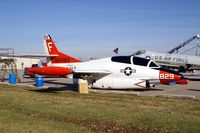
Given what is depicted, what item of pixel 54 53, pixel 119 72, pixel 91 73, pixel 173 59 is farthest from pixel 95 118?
pixel 173 59

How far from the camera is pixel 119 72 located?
16250mm

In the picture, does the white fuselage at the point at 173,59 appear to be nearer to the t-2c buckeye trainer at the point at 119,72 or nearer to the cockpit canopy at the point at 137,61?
the t-2c buckeye trainer at the point at 119,72

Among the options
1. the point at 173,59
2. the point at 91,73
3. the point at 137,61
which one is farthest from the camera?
the point at 173,59

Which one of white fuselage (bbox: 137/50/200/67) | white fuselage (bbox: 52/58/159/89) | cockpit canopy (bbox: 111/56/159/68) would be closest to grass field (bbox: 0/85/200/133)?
white fuselage (bbox: 52/58/159/89)

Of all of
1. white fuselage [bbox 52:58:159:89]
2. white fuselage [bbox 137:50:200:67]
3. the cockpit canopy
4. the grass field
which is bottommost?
the grass field

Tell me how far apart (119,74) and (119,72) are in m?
0.13

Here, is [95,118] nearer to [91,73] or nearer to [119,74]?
[119,74]

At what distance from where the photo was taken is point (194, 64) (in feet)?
91.3

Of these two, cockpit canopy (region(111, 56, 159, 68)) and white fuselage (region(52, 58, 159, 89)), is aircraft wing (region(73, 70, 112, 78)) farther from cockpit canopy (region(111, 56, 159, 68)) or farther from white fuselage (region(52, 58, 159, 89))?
cockpit canopy (region(111, 56, 159, 68))

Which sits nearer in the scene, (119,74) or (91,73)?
(119,74)

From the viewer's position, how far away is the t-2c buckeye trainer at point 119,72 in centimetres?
1534

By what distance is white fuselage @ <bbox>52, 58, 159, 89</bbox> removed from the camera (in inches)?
617

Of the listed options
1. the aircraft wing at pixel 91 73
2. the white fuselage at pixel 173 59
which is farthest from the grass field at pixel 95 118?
the white fuselage at pixel 173 59

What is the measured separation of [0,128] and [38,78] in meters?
13.1
